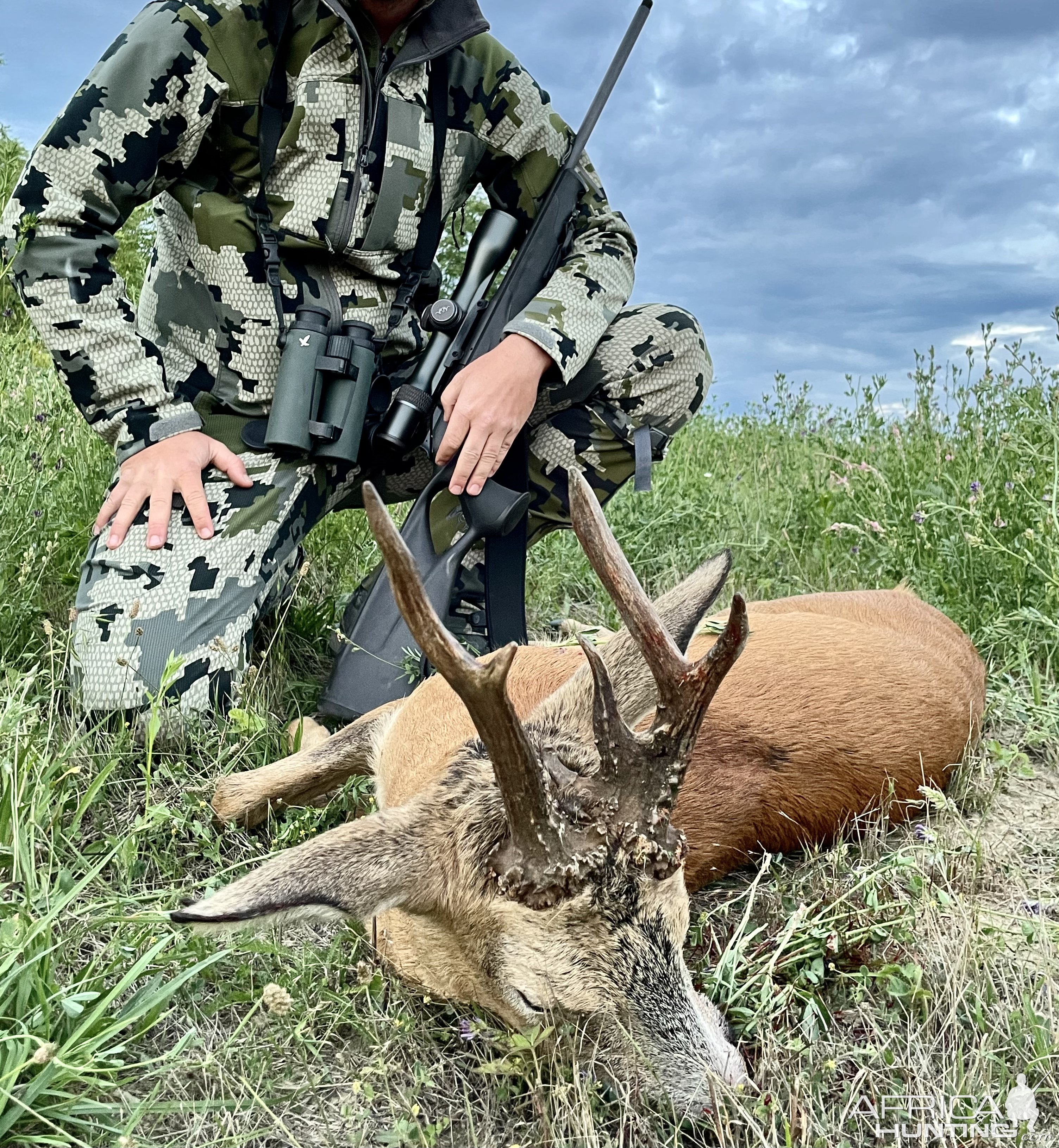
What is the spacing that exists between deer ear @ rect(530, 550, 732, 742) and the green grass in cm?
64

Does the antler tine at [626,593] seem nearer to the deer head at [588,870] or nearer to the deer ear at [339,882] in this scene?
the deer head at [588,870]

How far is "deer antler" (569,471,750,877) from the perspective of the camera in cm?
203

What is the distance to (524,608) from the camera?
15.1 ft

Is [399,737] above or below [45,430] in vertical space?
below

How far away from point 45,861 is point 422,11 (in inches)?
140

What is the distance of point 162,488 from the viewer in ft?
13.0

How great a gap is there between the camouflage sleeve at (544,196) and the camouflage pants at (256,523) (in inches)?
10.3

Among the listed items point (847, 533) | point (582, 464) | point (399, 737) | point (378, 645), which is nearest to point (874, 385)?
point (847, 533)

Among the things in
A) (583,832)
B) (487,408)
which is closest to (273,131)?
(487,408)

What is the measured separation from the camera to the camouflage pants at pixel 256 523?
370 cm

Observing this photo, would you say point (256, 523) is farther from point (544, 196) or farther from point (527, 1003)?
point (527, 1003)

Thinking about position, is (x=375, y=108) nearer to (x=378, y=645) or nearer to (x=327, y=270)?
(x=327, y=270)

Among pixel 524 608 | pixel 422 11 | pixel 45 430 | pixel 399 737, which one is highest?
pixel 422 11

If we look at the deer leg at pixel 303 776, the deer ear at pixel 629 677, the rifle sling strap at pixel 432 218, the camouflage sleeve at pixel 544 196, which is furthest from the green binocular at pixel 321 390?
the deer ear at pixel 629 677
